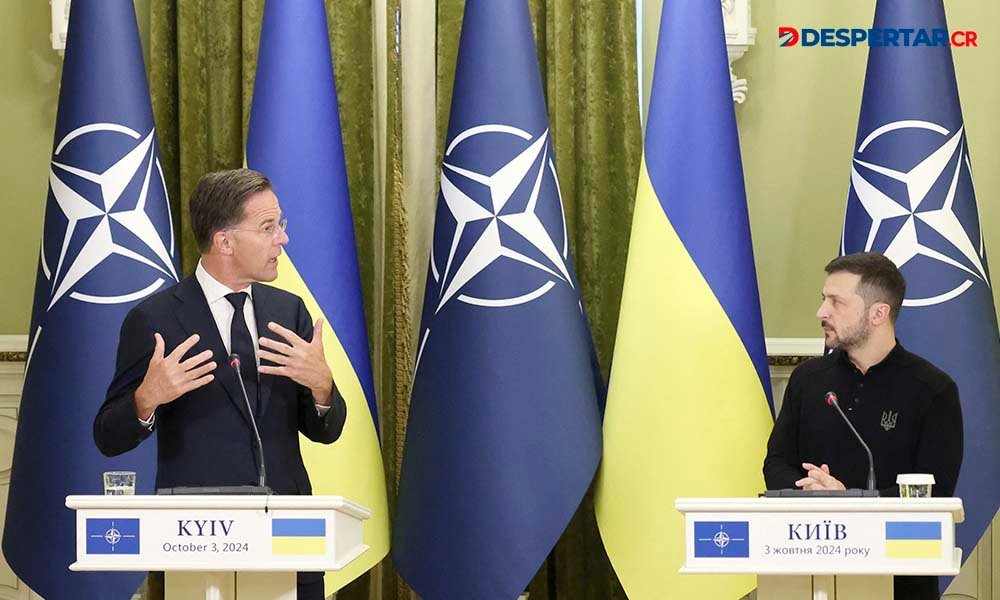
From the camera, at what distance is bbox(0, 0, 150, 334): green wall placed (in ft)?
15.0

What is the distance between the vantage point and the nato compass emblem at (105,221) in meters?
3.76

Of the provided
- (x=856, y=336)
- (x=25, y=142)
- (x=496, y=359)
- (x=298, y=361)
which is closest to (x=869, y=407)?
(x=856, y=336)

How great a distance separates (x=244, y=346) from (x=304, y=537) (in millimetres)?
568

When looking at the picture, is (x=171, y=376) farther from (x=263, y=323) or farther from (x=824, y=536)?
(x=824, y=536)

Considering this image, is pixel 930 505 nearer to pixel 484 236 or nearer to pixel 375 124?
pixel 484 236

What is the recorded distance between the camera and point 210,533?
2.30 metres

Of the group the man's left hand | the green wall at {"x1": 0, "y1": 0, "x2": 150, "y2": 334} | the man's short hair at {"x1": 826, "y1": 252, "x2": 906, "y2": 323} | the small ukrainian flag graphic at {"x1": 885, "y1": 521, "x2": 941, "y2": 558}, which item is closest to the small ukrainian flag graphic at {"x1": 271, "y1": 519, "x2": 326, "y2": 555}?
the small ukrainian flag graphic at {"x1": 885, "y1": 521, "x2": 941, "y2": 558}

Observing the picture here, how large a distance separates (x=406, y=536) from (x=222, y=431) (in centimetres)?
119

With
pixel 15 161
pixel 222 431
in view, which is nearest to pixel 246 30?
pixel 15 161

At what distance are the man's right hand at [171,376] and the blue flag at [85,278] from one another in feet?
4.11

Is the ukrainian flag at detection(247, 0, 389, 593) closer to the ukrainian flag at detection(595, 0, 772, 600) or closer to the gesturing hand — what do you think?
the ukrainian flag at detection(595, 0, 772, 600)

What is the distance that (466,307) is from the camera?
3711mm

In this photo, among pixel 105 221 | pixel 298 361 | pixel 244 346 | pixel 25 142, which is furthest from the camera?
pixel 25 142

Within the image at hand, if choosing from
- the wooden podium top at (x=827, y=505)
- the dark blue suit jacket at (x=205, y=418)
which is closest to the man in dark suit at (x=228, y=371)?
the dark blue suit jacket at (x=205, y=418)
